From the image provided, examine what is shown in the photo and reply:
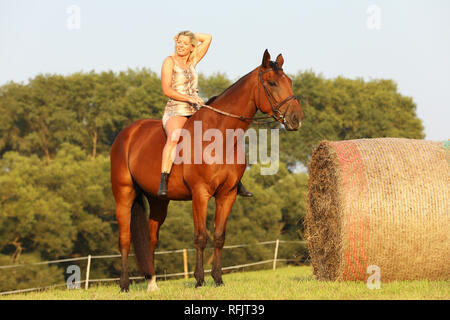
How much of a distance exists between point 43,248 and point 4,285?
12.3 ft

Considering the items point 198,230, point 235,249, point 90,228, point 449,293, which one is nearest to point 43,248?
point 90,228

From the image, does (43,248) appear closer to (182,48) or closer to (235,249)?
(235,249)

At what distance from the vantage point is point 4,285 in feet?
87.3

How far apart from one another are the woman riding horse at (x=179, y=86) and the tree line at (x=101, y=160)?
22033 millimetres

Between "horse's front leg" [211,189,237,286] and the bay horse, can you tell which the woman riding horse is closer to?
the bay horse

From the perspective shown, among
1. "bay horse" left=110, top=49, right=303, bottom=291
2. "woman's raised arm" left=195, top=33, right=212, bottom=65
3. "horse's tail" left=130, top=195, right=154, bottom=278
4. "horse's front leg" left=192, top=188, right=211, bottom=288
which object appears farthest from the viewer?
"horse's tail" left=130, top=195, right=154, bottom=278

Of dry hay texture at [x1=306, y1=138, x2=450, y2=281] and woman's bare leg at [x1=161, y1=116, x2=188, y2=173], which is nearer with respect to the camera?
woman's bare leg at [x1=161, y1=116, x2=188, y2=173]

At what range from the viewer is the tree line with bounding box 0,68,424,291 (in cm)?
2977

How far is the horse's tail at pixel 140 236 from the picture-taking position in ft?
27.6

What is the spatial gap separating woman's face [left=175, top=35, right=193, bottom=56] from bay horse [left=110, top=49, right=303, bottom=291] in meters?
0.83

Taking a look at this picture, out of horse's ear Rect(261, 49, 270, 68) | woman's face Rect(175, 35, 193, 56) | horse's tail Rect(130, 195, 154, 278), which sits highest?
woman's face Rect(175, 35, 193, 56)

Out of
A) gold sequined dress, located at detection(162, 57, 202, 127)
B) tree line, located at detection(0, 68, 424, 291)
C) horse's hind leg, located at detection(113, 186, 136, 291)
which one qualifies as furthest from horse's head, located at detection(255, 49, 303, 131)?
tree line, located at detection(0, 68, 424, 291)

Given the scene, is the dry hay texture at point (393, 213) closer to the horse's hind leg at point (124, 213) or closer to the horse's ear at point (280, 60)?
the horse's ear at point (280, 60)

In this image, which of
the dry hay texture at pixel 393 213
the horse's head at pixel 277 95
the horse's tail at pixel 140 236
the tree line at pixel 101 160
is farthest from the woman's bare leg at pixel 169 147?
the tree line at pixel 101 160
